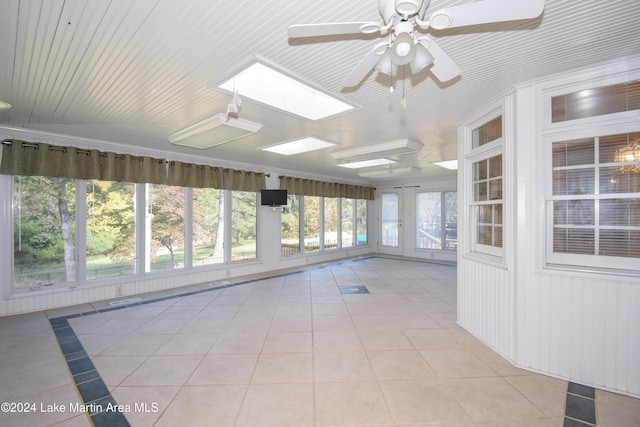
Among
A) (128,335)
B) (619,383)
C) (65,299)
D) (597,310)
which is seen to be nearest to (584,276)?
(597,310)

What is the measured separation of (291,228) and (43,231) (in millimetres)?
4583

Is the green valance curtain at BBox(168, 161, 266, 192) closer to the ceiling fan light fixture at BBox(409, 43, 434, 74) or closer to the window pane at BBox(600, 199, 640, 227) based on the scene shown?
the ceiling fan light fixture at BBox(409, 43, 434, 74)

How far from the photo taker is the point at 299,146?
4582 mm

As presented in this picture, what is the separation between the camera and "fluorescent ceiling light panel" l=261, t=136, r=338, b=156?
168 inches

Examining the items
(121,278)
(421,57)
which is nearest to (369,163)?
(421,57)

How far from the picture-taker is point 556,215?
7.49ft

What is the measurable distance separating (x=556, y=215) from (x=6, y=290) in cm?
623

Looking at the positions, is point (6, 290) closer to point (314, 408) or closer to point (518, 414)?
point (314, 408)

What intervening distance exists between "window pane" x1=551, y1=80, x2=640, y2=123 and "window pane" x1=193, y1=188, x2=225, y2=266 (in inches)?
207

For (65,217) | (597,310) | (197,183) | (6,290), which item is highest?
(197,183)

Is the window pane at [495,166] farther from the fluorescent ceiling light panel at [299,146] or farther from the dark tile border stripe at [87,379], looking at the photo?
the dark tile border stripe at [87,379]

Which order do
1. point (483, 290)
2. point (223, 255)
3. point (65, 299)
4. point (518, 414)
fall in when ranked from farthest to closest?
point (223, 255)
point (65, 299)
point (483, 290)
point (518, 414)

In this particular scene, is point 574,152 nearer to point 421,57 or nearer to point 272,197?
point 421,57

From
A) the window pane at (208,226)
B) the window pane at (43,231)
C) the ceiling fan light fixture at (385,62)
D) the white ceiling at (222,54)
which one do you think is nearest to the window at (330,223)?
the window pane at (208,226)
